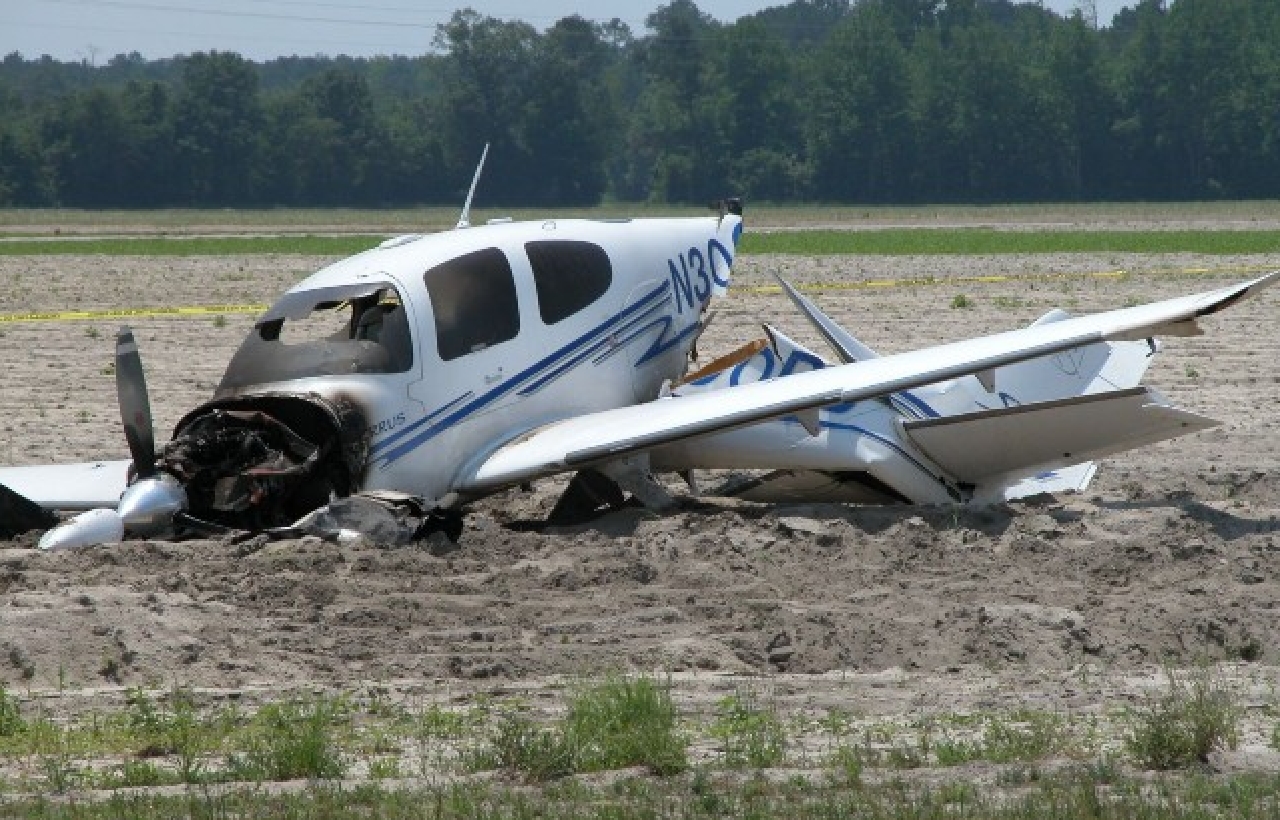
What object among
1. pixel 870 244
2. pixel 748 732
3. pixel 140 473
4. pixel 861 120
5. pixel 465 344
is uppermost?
pixel 465 344

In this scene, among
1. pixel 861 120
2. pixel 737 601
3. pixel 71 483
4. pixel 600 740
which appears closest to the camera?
pixel 600 740

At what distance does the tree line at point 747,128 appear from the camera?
132 metres

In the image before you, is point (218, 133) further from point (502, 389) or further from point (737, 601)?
point (737, 601)

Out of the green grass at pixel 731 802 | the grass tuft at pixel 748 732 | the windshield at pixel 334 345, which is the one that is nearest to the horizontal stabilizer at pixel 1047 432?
the windshield at pixel 334 345

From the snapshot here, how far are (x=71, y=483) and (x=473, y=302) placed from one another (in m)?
3.01

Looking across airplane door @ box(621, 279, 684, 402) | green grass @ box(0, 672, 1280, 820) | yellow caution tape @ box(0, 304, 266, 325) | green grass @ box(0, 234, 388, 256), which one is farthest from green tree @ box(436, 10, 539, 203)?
green grass @ box(0, 672, 1280, 820)

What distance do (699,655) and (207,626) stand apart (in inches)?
96.0

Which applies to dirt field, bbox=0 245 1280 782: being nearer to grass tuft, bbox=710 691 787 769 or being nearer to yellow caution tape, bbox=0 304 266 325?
grass tuft, bbox=710 691 787 769

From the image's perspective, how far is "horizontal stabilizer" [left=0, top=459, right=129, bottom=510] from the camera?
14.8 meters

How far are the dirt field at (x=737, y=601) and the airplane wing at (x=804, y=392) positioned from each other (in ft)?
1.57

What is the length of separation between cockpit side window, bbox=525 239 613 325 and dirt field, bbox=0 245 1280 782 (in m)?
1.46

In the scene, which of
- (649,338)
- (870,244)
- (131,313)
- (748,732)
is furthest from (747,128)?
(748,732)

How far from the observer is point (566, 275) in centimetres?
1567

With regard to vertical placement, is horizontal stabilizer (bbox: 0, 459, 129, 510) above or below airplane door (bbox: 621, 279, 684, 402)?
below
